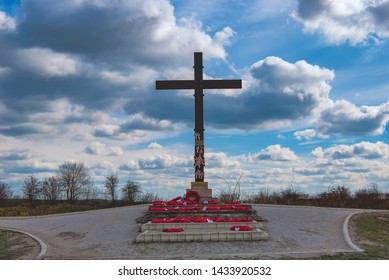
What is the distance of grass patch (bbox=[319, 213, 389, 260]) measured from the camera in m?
11.1

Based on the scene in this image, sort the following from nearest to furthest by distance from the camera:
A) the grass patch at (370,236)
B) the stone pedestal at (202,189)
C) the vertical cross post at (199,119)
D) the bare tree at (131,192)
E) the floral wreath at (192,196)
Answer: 1. the grass patch at (370,236)
2. the floral wreath at (192,196)
3. the stone pedestal at (202,189)
4. the vertical cross post at (199,119)
5. the bare tree at (131,192)

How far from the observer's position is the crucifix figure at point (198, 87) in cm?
1938

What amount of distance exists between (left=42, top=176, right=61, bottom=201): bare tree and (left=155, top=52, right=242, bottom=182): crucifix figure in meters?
25.3

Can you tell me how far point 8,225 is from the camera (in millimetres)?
18906

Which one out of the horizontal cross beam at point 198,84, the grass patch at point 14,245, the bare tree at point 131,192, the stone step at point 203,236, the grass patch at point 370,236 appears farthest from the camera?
the bare tree at point 131,192

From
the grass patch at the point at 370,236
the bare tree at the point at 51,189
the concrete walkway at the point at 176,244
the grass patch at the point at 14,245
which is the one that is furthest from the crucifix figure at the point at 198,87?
the bare tree at the point at 51,189

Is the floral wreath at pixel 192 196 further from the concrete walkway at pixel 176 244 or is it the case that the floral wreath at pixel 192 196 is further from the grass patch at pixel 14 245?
the grass patch at pixel 14 245

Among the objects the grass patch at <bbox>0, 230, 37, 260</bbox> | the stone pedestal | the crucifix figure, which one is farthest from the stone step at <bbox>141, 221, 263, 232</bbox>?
the crucifix figure

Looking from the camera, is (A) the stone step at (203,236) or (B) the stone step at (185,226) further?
(B) the stone step at (185,226)

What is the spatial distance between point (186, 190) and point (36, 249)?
7597 mm

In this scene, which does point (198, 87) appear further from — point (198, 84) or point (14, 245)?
point (14, 245)

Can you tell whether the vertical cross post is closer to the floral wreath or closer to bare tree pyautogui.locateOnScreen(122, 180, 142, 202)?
the floral wreath

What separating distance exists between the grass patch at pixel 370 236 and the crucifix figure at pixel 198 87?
708 centimetres

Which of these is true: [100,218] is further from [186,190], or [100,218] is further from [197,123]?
[197,123]
